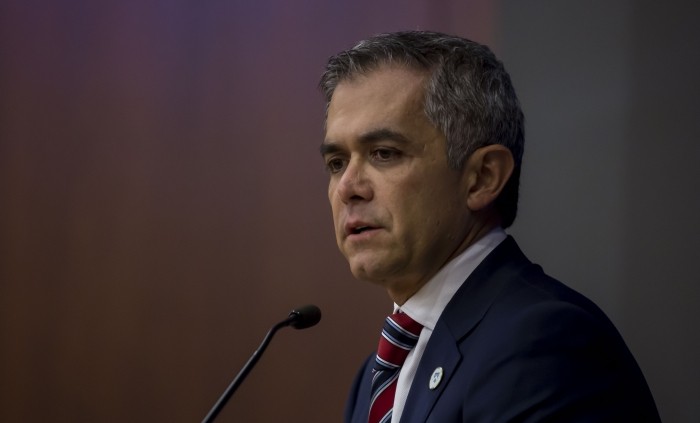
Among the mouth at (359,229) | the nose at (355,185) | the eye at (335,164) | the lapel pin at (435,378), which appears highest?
the eye at (335,164)

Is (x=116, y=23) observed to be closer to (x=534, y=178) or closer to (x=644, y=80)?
(x=534, y=178)

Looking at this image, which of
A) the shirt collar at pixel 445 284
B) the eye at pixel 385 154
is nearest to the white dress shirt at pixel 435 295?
the shirt collar at pixel 445 284

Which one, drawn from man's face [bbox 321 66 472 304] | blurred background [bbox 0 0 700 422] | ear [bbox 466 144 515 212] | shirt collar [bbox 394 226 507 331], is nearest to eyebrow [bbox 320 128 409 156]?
man's face [bbox 321 66 472 304]

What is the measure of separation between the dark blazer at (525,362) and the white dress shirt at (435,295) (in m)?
0.06

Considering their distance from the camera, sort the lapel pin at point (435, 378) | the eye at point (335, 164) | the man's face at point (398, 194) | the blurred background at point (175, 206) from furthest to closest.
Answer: the blurred background at point (175, 206), the eye at point (335, 164), the man's face at point (398, 194), the lapel pin at point (435, 378)

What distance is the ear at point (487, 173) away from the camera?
66.3 inches

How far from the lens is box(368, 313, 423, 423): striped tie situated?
1.68m

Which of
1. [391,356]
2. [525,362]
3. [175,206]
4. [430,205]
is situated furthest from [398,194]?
[175,206]

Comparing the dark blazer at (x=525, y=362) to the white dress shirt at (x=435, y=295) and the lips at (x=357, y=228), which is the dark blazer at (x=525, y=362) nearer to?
the white dress shirt at (x=435, y=295)

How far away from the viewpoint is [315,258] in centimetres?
262

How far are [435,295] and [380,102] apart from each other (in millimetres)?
389

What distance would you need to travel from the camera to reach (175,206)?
2.71 m

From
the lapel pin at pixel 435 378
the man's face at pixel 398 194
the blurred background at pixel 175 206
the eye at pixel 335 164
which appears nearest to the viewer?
the lapel pin at pixel 435 378

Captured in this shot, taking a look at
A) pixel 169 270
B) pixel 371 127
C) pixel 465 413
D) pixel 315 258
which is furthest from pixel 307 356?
pixel 465 413
